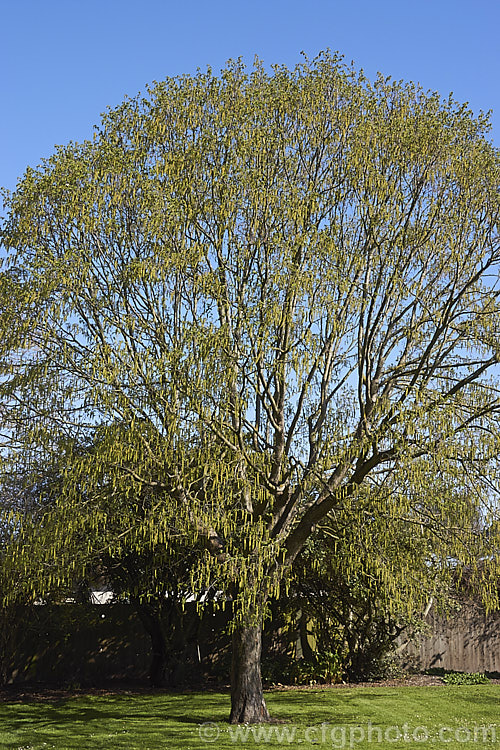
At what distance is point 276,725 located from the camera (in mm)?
8953

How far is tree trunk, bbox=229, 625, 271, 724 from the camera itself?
29.9 feet

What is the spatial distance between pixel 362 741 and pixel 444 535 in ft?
8.69

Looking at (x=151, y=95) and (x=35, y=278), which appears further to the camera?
(x=151, y=95)

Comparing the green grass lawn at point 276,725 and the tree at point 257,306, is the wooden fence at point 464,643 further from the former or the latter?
the tree at point 257,306

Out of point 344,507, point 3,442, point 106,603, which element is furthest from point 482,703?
point 3,442

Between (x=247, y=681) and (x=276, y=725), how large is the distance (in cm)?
63

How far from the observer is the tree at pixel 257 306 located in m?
8.02

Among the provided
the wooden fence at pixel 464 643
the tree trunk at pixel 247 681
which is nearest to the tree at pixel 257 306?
the tree trunk at pixel 247 681

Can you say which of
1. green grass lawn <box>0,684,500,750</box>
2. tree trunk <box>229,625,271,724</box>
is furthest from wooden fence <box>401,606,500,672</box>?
tree trunk <box>229,625,271,724</box>

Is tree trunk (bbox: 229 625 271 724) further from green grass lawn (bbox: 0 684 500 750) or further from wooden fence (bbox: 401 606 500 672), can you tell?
A: wooden fence (bbox: 401 606 500 672)

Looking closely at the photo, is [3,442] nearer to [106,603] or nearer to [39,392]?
[39,392]

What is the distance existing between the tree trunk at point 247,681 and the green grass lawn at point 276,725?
10.0 inches

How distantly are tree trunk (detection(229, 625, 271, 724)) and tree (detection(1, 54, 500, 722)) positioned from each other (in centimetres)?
3

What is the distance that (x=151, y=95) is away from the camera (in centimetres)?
978
